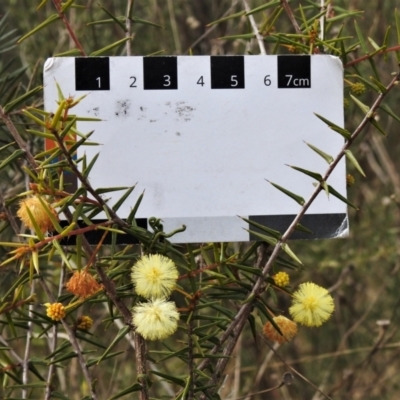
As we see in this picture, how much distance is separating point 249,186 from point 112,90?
0.28 metres

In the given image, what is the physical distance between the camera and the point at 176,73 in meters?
1.07

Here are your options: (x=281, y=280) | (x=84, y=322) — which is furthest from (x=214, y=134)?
(x=84, y=322)

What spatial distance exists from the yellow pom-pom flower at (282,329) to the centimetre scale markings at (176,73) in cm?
39

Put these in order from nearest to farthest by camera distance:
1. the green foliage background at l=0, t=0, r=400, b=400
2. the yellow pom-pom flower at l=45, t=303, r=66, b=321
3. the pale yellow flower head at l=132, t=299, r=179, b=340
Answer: the pale yellow flower head at l=132, t=299, r=179, b=340 → the yellow pom-pom flower at l=45, t=303, r=66, b=321 → the green foliage background at l=0, t=0, r=400, b=400

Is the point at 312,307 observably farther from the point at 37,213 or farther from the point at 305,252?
the point at 305,252

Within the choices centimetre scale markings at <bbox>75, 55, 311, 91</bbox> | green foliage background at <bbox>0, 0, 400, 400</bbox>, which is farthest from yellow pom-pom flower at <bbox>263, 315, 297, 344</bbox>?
green foliage background at <bbox>0, 0, 400, 400</bbox>

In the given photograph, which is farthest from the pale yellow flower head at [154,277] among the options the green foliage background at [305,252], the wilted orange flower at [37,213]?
the green foliage background at [305,252]

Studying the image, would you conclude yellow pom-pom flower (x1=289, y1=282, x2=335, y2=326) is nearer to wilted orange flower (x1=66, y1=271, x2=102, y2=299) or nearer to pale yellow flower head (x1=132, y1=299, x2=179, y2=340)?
pale yellow flower head (x1=132, y1=299, x2=179, y2=340)

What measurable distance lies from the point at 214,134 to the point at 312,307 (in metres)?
0.34

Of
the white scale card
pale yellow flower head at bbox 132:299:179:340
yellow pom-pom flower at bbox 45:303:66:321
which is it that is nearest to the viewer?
pale yellow flower head at bbox 132:299:179:340

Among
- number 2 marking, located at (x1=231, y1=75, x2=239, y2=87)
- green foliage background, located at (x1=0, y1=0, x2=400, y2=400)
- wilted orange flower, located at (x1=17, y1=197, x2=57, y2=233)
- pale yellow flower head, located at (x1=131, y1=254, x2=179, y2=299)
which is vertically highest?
number 2 marking, located at (x1=231, y1=75, x2=239, y2=87)

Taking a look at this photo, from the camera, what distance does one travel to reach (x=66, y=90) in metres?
1.04

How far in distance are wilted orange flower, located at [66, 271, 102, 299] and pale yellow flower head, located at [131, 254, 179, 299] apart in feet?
0.24

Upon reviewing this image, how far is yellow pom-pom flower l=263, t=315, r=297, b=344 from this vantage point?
1.01 metres
